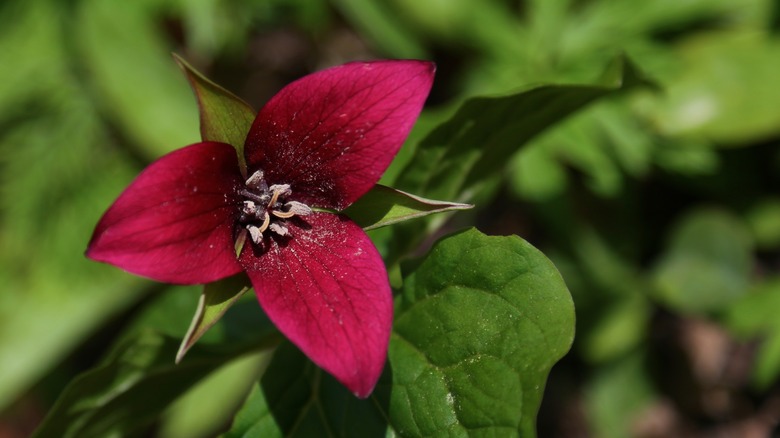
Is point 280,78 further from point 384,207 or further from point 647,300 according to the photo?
point 384,207

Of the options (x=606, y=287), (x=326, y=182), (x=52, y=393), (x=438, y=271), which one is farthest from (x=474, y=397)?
(x=52, y=393)

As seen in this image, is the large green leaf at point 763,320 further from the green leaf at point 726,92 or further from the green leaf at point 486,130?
the green leaf at point 486,130

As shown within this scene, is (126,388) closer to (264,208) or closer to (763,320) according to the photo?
(264,208)

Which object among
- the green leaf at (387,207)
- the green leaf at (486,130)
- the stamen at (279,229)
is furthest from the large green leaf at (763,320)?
the stamen at (279,229)

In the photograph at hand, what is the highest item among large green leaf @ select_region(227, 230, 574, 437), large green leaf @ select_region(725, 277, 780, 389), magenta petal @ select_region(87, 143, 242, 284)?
magenta petal @ select_region(87, 143, 242, 284)

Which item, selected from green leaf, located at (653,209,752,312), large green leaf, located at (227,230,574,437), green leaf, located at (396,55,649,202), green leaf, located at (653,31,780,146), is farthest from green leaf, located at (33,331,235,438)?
green leaf, located at (653,31,780,146)

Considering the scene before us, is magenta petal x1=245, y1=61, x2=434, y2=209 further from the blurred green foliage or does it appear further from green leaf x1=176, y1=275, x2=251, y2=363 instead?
the blurred green foliage
